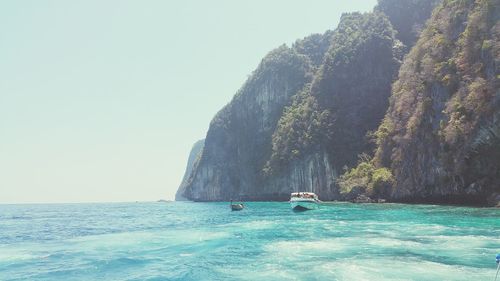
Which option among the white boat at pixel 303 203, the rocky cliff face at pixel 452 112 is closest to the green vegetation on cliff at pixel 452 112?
the rocky cliff face at pixel 452 112

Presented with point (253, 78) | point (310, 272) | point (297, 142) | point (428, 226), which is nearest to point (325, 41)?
point (253, 78)

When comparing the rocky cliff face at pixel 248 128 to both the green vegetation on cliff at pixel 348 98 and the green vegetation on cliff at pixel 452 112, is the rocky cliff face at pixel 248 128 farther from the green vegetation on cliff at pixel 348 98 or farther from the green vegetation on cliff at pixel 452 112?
the green vegetation on cliff at pixel 452 112

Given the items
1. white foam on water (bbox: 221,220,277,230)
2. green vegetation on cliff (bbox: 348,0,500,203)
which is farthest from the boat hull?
white foam on water (bbox: 221,220,277,230)

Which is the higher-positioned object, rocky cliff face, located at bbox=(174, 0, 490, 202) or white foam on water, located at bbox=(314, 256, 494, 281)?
rocky cliff face, located at bbox=(174, 0, 490, 202)

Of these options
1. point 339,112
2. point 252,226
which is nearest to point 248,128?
point 339,112

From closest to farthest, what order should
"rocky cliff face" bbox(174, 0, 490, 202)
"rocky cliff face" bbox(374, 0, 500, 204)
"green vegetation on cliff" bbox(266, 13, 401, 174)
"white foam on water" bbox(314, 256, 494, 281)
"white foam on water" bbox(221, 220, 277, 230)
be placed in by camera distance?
"white foam on water" bbox(314, 256, 494, 281), "white foam on water" bbox(221, 220, 277, 230), "rocky cliff face" bbox(374, 0, 500, 204), "rocky cliff face" bbox(174, 0, 490, 202), "green vegetation on cliff" bbox(266, 13, 401, 174)

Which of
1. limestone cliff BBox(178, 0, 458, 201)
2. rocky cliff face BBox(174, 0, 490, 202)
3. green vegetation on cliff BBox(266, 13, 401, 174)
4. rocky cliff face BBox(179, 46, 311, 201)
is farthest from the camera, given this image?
rocky cliff face BBox(179, 46, 311, 201)

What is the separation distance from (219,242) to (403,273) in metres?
15.2

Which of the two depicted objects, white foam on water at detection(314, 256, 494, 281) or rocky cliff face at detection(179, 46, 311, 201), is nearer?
white foam on water at detection(314, 256, 494, 281)

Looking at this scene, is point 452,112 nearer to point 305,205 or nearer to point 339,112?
point 305,205

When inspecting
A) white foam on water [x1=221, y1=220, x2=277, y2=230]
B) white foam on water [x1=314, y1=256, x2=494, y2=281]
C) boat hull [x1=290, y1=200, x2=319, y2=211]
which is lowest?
white foam on water [x1=314, y1=256, x2=494, y2=281]

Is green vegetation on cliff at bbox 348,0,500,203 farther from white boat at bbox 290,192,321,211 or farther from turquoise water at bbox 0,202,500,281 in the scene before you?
turquoise water at bbox 0,202,500,281

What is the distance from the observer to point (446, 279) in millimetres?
15008

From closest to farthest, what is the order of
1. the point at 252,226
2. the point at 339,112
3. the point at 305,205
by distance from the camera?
the point at 252,226
the point at 305,205
the point at 339,112
